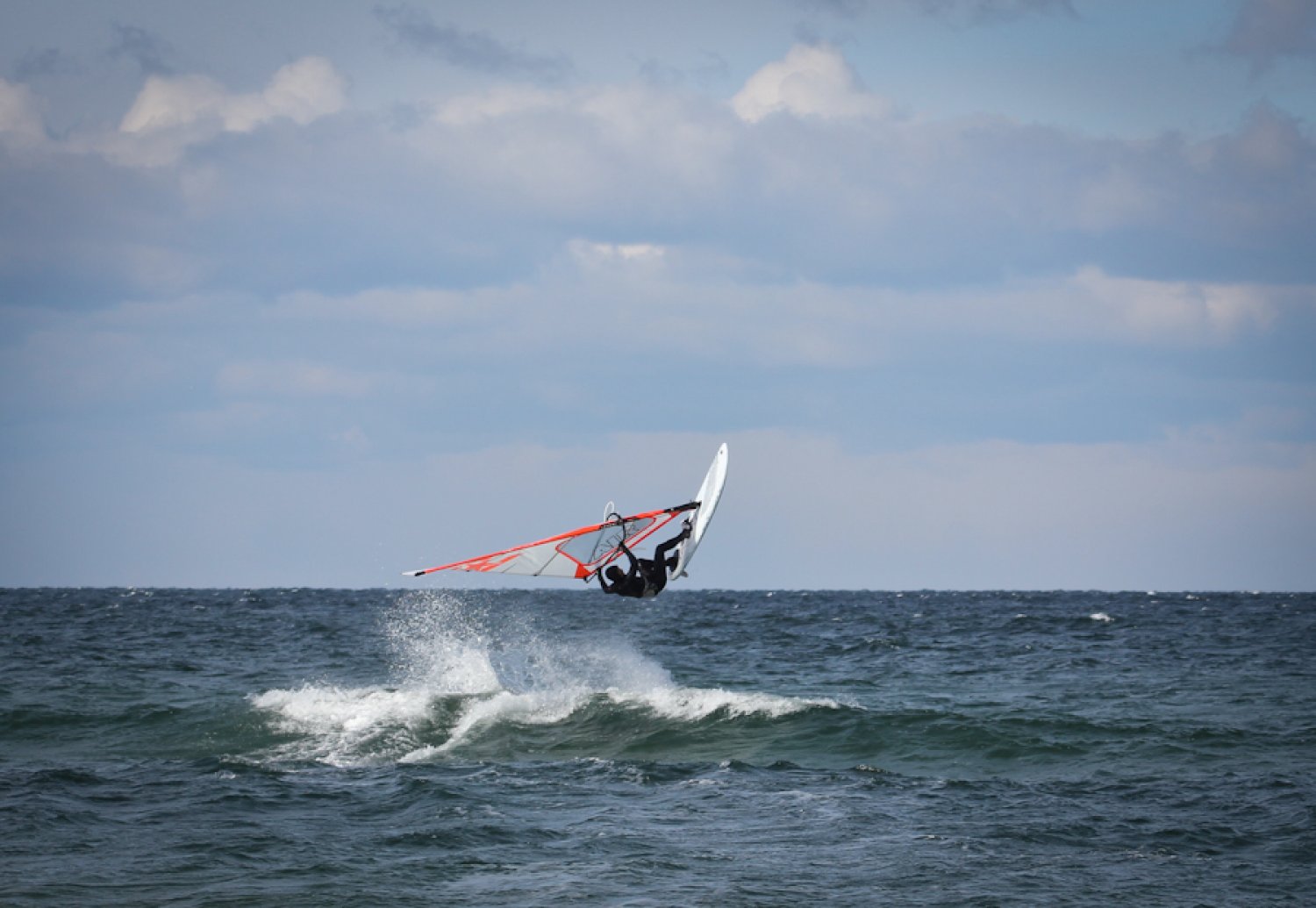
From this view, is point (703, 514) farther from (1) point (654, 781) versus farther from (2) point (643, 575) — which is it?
(1) point (654, 781)

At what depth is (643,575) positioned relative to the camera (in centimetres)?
1722

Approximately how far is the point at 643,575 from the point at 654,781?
3071 mm

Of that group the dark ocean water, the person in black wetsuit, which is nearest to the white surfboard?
the person in black wetsuit

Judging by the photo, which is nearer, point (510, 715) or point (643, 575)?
point (643, 575)

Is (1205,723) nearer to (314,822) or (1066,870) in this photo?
(1066,870)

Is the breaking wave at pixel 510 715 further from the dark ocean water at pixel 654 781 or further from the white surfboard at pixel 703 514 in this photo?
the white surfboard at pixel 703 514

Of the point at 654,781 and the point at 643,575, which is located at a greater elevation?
the point at 643,575

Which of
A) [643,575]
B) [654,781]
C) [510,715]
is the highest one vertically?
[643,575]

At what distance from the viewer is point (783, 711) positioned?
22688 mm

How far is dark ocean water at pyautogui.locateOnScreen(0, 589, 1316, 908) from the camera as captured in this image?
41.5ft

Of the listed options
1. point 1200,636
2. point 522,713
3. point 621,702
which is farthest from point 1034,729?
point 1200,636

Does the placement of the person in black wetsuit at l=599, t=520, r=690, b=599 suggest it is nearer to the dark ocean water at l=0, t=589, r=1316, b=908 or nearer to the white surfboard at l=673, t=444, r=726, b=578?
the white surfboard at l=673, t=444, r=726, b=578

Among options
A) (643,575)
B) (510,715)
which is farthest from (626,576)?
(510,715)

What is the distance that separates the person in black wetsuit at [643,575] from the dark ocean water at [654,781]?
280 cm
